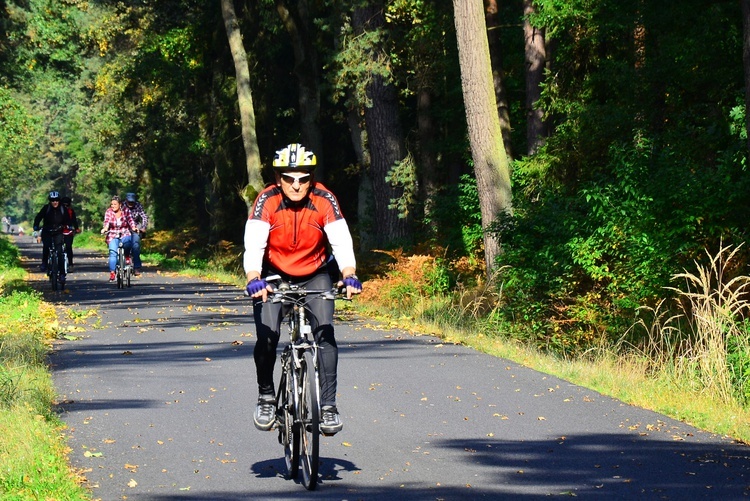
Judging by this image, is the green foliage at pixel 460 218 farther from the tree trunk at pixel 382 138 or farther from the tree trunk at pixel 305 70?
the tree trunk at pixel 305 70

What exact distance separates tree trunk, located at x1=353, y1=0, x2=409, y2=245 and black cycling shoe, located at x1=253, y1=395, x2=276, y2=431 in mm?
21444

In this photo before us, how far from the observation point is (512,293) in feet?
65.3

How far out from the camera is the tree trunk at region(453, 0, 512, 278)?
22.0 meters

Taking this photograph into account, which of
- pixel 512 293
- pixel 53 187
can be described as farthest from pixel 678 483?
pixel 53 187

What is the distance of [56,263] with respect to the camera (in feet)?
94.4

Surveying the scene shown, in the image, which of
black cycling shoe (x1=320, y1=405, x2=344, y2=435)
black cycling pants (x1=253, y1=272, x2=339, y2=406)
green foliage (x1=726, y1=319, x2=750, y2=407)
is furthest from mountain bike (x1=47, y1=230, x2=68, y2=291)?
black cycling shoe (x1=320, y1=405, x2=344, y2=435)

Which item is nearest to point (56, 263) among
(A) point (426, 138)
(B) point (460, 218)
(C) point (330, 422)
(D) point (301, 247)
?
(B) point (460, 218)

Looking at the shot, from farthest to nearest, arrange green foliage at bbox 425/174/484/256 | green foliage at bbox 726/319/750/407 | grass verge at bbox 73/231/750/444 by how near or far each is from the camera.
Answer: green foliage at bbox 425/174/484/256 → green foliage at bbox 726/319/750/407 → grass verge at bbox 73/231/750/444

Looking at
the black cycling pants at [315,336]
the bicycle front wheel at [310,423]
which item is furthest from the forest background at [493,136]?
the bicycle front wheel at [310,423]

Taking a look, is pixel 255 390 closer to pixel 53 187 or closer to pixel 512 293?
pixel 512 293

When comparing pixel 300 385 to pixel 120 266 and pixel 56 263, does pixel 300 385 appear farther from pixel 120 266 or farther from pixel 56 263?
pixel 120 266

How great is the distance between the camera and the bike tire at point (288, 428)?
8398mm

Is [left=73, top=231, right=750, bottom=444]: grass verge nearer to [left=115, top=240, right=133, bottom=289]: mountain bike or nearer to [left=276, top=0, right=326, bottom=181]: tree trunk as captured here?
[left=115, top=240, right=133, bottom=289]: mountain bike

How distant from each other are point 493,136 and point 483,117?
0.43 metres
